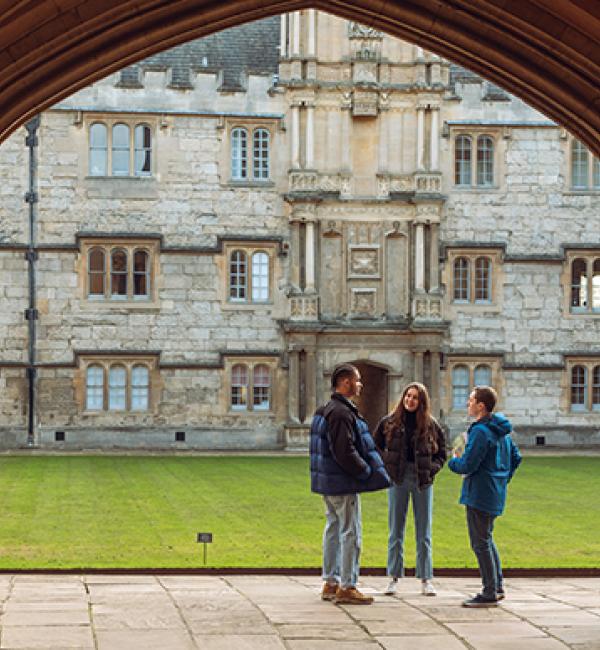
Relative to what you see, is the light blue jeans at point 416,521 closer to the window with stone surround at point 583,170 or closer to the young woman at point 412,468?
the young woman at point 412,468

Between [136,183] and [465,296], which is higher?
[136,183]

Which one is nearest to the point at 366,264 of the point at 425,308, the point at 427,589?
the point at 425,308

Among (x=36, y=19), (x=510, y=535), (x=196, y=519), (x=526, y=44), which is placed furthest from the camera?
(x=196, y=519)

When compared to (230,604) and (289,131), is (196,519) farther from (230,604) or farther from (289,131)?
(289,131)

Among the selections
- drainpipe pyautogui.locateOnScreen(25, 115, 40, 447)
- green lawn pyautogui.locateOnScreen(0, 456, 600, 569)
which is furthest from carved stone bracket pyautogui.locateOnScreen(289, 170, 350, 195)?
green lawn pyautogui.locateOnScreen(0, 456, 600, 569)

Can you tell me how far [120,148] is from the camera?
112 feet

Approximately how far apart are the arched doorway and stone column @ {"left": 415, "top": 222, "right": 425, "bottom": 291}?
231cm

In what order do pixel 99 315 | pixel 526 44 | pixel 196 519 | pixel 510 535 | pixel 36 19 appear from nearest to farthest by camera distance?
pixel 36 19
pixel 526 44
pixel 510 535
pixel 196 519
pixel 99 315

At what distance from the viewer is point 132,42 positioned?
426 inches

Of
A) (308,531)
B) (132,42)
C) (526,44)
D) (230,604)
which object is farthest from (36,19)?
(308,531)

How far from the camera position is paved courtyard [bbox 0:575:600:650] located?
352 inches

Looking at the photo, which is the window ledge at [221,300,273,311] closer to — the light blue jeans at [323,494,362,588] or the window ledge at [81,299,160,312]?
the window ledge at [81,299,160,312]

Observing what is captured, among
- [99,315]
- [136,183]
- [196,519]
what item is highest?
[136,183]

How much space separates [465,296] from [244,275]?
5.46 m
